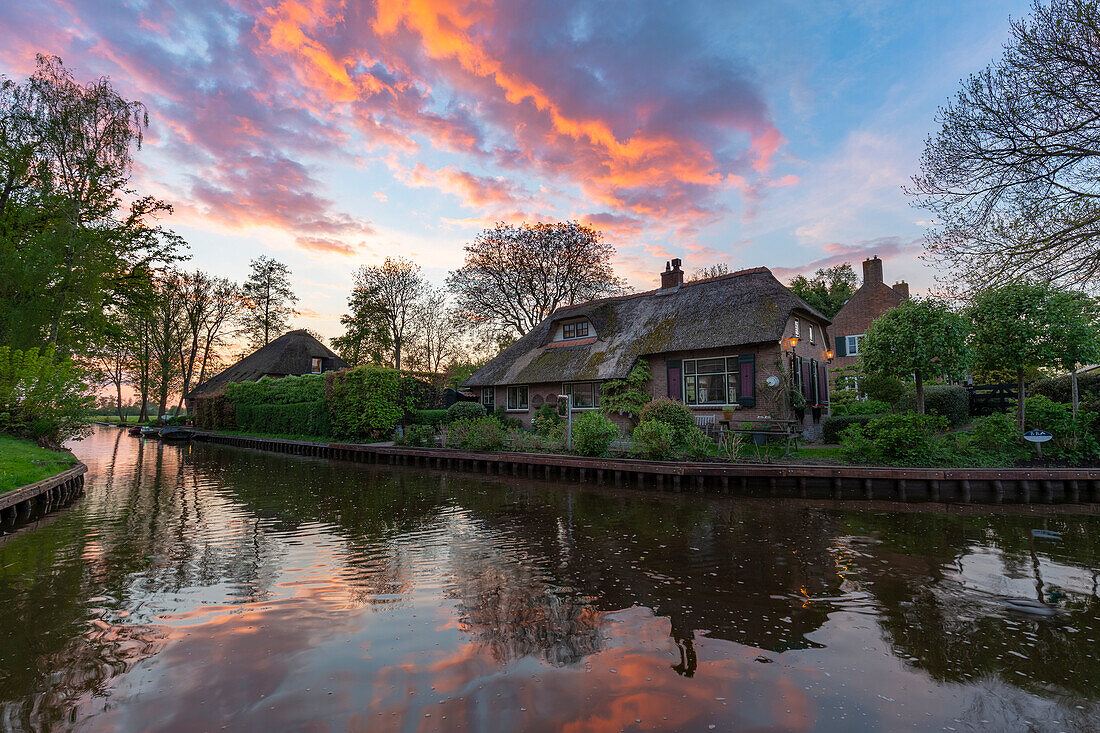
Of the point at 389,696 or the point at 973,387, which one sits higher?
the point at 973,387

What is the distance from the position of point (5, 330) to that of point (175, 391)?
3747 centimetres

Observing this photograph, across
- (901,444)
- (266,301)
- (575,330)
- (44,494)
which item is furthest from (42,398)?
(266,301)

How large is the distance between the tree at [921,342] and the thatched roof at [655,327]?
3.15 metres

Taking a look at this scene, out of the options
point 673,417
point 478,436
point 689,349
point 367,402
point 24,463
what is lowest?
point 24,463

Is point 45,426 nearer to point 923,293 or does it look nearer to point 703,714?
point 703,714

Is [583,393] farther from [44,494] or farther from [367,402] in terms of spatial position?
[44,494]

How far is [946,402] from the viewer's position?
1773cm

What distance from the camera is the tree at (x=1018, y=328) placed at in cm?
1165

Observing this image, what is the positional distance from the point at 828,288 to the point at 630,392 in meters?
35.7

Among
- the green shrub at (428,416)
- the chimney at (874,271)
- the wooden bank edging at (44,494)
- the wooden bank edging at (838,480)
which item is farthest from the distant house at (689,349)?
the wooden bank edging at (44,494)

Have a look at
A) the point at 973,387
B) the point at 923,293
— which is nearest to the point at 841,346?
the point at 973,387

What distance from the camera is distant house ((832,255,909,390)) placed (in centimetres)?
2769

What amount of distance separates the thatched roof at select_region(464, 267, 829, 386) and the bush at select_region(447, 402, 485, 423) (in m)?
1.62

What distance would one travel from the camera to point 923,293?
40.6ft
